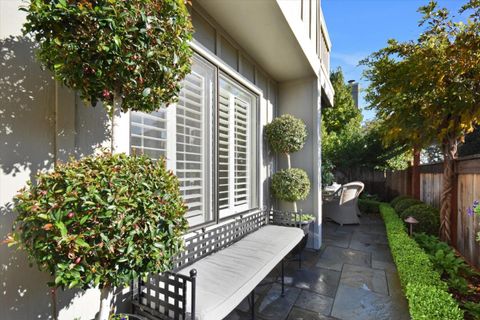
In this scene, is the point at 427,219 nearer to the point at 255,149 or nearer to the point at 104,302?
the point at 255,149

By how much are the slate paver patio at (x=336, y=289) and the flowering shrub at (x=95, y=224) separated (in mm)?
1980

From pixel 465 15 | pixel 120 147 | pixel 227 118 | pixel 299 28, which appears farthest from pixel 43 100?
pixel 465 15

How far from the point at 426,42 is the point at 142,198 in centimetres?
482

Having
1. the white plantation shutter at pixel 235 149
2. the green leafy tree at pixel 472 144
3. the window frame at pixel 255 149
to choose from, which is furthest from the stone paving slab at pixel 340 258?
the green leafy tree at pixel 472 144

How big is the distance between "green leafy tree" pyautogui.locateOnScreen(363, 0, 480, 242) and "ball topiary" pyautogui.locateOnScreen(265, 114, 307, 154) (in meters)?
1.57

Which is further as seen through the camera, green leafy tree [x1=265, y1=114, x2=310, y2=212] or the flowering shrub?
green leafy tree [x1=265, y1=114, x2=310, y2=212]

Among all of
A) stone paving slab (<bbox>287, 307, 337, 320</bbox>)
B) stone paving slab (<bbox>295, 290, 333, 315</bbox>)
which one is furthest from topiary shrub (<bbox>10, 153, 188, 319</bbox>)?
stone paving slab (<bbox>295, 290, 333, 315</bbox>)

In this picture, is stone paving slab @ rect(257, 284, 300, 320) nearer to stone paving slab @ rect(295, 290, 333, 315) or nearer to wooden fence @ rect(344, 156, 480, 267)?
stone paving slab @ rect(295, 290, 333, 315)

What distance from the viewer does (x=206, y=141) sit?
10.3 ft

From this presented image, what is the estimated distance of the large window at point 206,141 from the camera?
252cm

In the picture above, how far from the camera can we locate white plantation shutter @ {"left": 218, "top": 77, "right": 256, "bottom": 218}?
354 centimetres

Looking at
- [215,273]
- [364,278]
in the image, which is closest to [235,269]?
[215,273]

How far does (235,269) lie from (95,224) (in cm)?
149

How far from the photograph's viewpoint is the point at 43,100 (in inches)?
57.6
